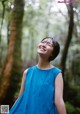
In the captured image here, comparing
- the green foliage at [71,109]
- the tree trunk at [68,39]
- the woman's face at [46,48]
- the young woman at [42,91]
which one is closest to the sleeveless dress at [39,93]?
the young woman at [42,91]

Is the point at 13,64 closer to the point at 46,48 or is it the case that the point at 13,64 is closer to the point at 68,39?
the point at 68,39

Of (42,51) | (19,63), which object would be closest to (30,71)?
(42,51)

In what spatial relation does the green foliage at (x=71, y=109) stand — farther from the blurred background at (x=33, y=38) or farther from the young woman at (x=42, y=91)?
the young woman at (x=42, y=91)

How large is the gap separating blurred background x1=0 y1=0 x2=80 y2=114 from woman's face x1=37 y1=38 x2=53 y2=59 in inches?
127

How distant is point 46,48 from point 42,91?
29 centimetres

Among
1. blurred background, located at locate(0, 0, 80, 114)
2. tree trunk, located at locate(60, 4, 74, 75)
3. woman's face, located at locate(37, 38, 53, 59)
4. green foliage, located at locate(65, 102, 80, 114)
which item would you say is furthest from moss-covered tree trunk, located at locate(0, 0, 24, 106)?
woman's face, located at locate(37, 38, 53, 59)

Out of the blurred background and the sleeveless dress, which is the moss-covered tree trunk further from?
the sleeveless dress

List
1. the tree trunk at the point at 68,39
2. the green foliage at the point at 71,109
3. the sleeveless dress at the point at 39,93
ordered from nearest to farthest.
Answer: the sleeveless dress at the point at 39,93
the green foliage at the point at 71,109
the tree trunk at the point at 68,39

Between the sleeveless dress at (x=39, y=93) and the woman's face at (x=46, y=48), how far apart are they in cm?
11

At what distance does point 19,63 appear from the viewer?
5301 millimetres

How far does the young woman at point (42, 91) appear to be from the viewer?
1.85m

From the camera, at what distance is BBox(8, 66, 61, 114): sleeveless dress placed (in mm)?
1846

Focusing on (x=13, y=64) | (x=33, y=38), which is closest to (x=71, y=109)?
(x=13, y=64)

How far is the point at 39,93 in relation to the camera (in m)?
1.84
